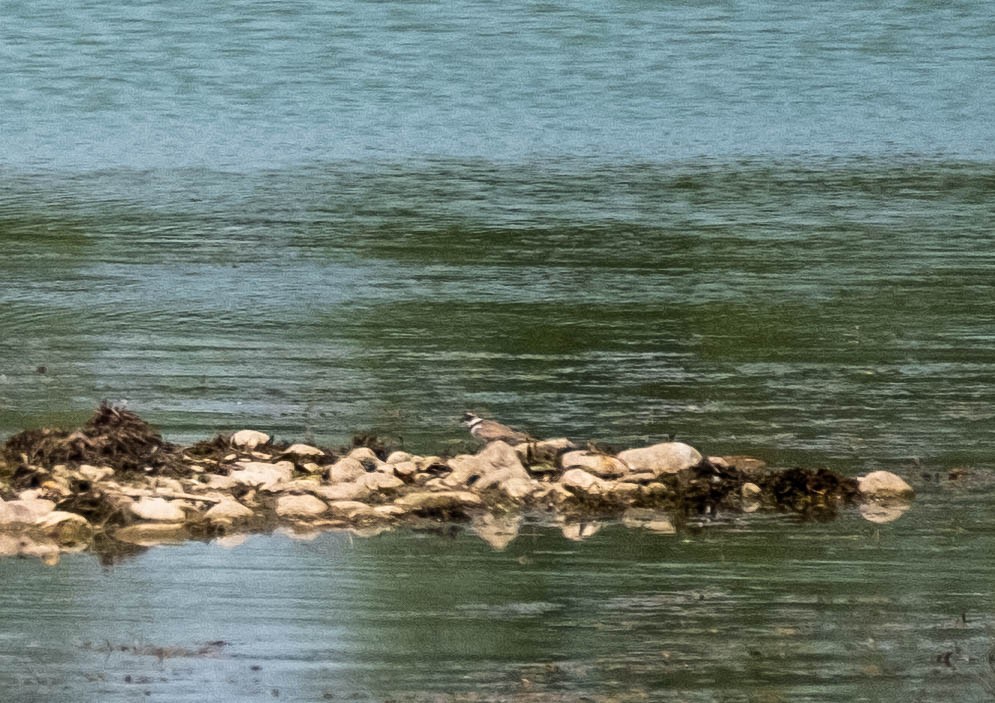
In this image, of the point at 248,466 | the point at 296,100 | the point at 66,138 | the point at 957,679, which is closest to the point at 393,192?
the point at 66,138

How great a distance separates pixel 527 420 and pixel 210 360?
91.2 inches

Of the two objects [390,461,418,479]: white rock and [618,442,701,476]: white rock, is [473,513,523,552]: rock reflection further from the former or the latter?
[618,442,701,476]: white rock

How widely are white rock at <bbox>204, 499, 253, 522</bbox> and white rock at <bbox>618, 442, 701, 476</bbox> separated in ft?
5.71

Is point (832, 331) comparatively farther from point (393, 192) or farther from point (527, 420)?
point (393, 192)

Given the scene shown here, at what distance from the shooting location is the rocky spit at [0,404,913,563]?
31.4ft

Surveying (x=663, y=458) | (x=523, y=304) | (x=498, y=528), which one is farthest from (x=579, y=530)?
(x=523, y=304)

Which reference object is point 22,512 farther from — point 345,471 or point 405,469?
point 405,469

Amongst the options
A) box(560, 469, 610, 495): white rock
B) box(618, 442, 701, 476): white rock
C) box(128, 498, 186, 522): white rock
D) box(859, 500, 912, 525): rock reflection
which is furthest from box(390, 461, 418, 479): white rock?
box(859, 500, 912, 525): rock reflection

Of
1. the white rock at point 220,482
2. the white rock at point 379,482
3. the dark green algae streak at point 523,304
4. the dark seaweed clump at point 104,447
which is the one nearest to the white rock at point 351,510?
the white rock at point 379,482

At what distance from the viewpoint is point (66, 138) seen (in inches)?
976

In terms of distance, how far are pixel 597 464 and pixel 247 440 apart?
1563 millimetres

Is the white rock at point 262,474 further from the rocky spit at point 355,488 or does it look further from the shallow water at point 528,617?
the shallow water at point 528,617

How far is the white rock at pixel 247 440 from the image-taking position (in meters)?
10.6

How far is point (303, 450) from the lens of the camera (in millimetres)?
10539
